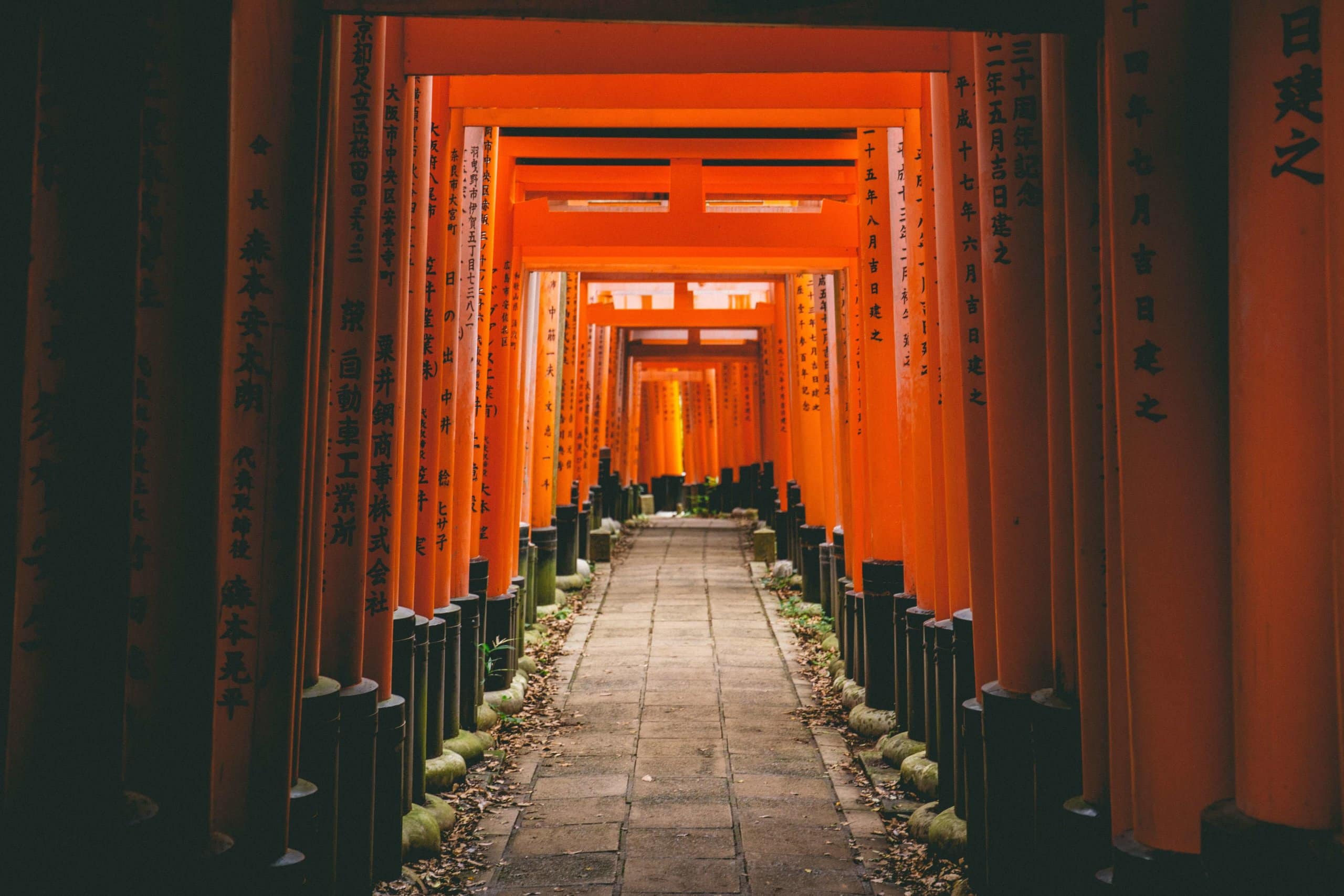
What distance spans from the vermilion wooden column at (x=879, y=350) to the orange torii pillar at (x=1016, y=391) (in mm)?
2644

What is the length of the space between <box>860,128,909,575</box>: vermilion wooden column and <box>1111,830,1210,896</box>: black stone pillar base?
3794mm

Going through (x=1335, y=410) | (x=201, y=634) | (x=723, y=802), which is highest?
(x=1335, y=410)

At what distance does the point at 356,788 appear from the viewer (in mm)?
3729

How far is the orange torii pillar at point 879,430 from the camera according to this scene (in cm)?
629

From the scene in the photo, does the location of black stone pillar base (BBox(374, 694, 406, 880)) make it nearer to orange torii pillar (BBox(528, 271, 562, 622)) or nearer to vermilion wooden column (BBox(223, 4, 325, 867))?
vermilion wooden column (BBox(223, 4, 325, 867))

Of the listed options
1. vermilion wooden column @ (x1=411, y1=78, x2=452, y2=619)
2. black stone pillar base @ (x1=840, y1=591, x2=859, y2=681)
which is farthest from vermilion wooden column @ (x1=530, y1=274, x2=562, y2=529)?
vermilion wooden column @ (x1=411, y1=78, x2=452, y2=619)

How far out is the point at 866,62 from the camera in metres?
4.48

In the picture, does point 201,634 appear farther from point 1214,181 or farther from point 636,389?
point 636,389

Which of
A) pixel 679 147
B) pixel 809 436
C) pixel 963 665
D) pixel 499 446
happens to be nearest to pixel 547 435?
pixel 499 446

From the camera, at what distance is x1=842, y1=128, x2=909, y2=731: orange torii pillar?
6.29m

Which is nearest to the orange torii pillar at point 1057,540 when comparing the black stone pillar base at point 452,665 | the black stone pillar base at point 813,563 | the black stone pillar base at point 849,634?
the black stone pillar base at point 452,665

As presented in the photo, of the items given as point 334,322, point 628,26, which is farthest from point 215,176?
point 628,26

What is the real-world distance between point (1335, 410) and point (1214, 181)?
634 mm

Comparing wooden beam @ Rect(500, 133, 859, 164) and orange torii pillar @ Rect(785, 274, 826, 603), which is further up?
wooden beam @ Rect(500, 133, 859, 164)
